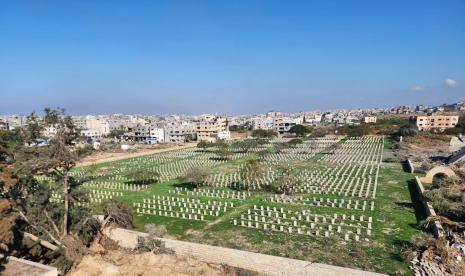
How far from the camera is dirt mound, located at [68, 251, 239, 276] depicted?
14.1m

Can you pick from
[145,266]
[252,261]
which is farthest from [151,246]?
[252,261]

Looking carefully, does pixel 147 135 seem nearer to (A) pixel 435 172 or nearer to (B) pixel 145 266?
(A) pixel 435 172

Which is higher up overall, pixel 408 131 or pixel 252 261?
pixel 408 131

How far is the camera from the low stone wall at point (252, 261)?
1383 centimetres

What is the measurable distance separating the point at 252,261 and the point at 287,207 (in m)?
9.02

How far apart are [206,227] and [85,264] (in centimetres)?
749

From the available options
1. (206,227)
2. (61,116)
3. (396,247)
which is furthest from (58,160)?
(396,247)

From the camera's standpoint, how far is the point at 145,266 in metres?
14.7

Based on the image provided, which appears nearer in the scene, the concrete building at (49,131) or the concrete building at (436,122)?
the concrete building at (49,131)

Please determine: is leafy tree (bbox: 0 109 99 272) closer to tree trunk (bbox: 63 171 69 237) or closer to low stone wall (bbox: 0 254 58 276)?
tree trunk (bbox: 63 171 69 237)

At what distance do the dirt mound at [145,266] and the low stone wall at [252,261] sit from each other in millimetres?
699

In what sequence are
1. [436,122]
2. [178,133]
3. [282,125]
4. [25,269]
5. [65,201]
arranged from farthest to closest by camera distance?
[282,125] < [178,133] < [436,122] < [65,201] < [25,269]

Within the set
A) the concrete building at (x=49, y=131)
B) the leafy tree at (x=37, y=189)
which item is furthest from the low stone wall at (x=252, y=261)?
the concrete building at (x=49, y=131)

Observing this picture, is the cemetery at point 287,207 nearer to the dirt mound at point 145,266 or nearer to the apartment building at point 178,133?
the dirt mound at point 145,266
